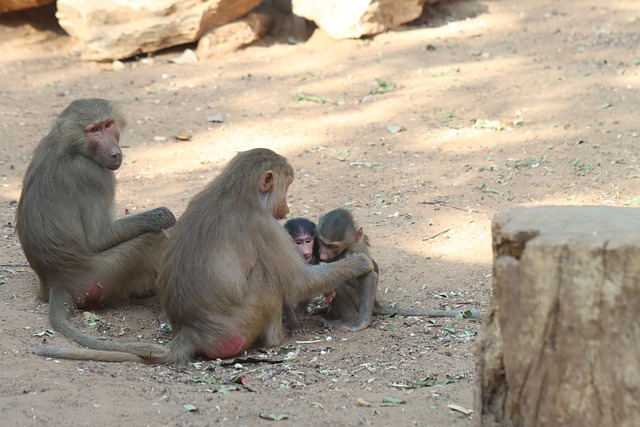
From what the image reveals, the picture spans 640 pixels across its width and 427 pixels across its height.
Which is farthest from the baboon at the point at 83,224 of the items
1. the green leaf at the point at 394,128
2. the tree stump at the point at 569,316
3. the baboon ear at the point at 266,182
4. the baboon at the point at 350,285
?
the green leaf at the point at 394,128

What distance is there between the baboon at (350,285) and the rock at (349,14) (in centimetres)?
557

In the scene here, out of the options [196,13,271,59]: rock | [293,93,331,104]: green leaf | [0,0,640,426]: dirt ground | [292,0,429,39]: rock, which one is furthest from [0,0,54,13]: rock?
[293,93,331,104]: green leaf

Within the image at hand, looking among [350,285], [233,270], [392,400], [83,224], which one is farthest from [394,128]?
[392,400]

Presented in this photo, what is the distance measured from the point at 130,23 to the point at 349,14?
8.34ft

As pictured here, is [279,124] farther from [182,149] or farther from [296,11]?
[296,11]

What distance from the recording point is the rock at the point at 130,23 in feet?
35.5

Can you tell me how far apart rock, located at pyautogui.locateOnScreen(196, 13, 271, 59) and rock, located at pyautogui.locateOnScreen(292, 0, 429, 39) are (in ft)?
2.14

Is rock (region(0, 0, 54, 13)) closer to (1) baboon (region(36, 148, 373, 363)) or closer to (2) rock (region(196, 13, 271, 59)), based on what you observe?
(2) rock (region(196, 13, 271, 59))

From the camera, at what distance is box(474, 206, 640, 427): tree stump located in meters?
3.02

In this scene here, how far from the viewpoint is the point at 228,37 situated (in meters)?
11.4

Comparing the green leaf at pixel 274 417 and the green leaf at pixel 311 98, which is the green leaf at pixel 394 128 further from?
the green leaf at pixel 274 417

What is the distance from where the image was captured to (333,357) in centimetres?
524

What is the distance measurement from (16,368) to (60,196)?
1.35 meters

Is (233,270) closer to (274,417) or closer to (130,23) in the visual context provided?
(274,417)
